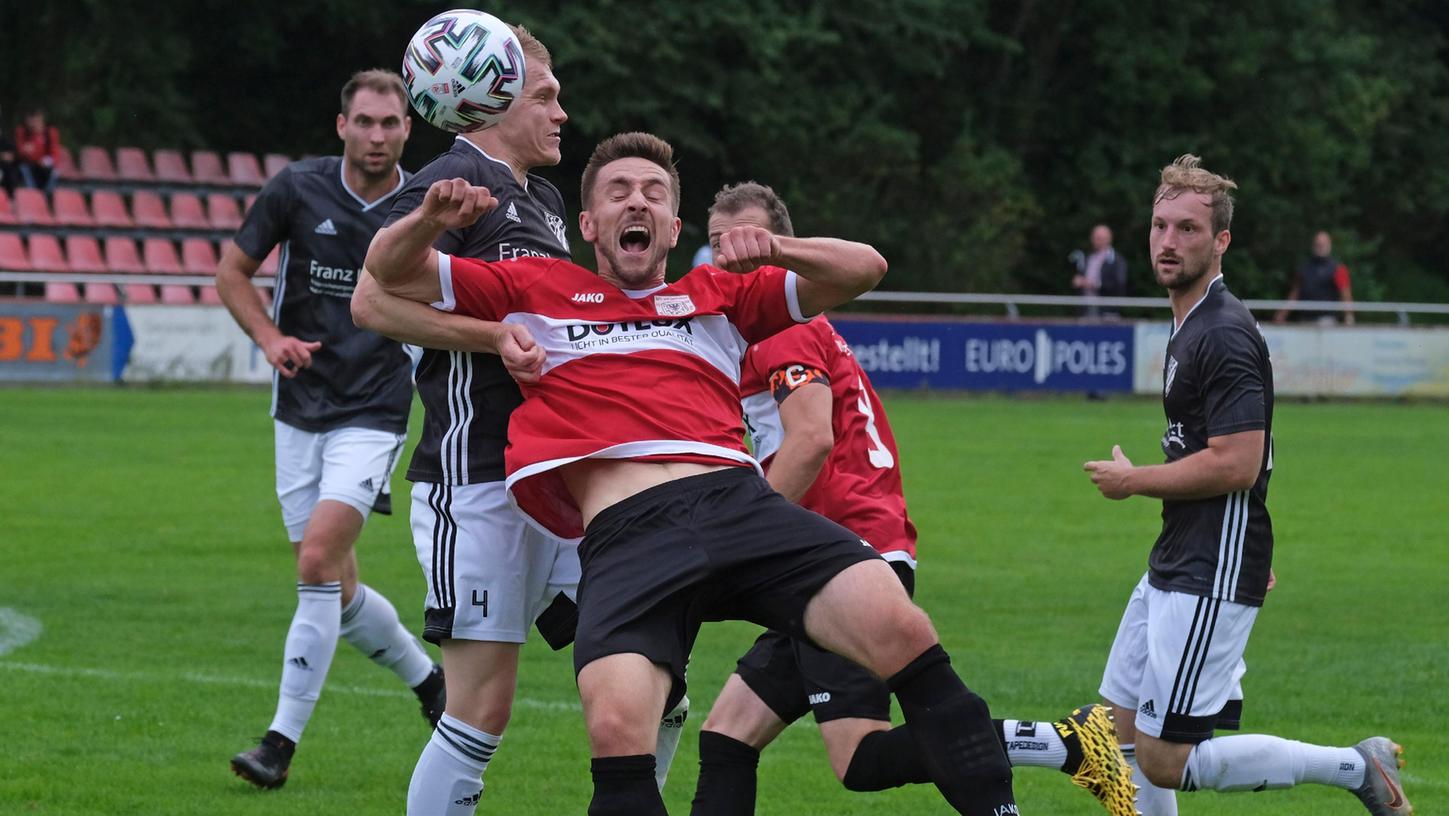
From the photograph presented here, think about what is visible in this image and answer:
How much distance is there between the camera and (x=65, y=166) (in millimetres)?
29125

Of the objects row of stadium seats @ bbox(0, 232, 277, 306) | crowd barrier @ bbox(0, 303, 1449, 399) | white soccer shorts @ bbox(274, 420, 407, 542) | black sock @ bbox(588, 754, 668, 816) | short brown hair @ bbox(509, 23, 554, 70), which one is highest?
short brown hair @ bbox(509, 23, 554, 70)

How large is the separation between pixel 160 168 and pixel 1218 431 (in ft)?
86.1

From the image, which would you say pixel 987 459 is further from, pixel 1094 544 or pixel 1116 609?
pixel 1116 609

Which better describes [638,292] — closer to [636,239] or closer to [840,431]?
[636,239]

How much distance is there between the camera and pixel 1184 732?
5613 mm

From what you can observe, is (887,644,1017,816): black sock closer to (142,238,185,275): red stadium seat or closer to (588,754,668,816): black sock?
(588,754,668,816): black sock

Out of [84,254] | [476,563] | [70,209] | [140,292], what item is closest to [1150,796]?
[476,563]

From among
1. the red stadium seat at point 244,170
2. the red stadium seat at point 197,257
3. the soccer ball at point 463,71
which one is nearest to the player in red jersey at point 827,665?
the soccer ball at point 463,71

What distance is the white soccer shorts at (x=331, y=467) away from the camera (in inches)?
284

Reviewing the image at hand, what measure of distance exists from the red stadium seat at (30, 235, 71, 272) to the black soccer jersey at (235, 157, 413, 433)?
65.1 ft

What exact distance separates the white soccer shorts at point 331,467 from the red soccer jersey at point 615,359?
6.91 feet

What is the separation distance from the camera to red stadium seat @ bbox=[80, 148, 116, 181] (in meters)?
28.8

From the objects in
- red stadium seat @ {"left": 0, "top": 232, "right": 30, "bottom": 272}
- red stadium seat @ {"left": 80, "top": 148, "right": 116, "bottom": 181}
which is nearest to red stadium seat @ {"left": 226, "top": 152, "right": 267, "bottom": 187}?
red stadium seat @ {"left": 80, "top": 148, "right": 116, "bottom": 181}

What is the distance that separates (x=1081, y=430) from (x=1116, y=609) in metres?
10.2
